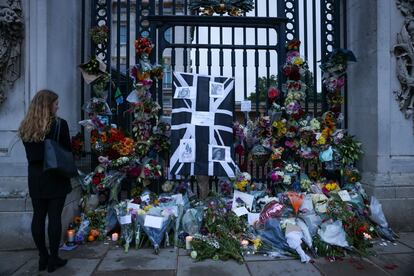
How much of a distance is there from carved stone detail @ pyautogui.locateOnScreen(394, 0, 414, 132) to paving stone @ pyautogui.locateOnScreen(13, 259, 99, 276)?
4.92 metres

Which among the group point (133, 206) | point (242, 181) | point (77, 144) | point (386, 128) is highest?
point (386, 128)

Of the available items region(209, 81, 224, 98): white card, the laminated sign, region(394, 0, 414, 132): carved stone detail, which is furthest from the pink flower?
region(394, 0, 414, 132): carved stone detail

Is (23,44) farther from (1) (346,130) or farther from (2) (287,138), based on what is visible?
(1) (346,130)

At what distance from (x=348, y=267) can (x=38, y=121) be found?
3822mm

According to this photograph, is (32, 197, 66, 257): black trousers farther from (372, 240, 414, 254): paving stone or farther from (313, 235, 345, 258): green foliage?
(372, 240, 414, 254): paving stone

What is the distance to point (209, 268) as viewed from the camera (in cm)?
426

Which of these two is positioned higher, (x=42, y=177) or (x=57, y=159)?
(x=57, y=159)

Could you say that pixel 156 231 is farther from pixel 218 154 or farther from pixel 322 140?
pixel 322 140

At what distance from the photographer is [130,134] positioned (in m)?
6.08

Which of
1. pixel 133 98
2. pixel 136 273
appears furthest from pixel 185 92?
pixel 136 273

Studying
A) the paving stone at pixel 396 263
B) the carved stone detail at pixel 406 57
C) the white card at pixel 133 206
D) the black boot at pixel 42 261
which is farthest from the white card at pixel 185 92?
the paving stone at pixel 396 263

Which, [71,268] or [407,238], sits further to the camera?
[407,238]

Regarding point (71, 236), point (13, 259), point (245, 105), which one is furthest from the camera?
point (245, 105)

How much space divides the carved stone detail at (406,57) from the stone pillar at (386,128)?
7cm
